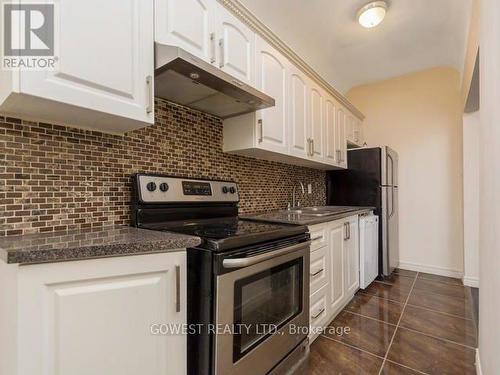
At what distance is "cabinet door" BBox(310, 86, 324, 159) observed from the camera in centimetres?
247

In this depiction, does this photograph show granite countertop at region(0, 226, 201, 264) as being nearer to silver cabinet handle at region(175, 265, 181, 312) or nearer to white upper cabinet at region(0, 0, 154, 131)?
silver cabinet handle at region(175, 265, 181, 312)

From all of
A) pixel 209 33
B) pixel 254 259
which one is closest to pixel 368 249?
pixel 254 259

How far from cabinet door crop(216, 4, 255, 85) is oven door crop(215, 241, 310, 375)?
110cm

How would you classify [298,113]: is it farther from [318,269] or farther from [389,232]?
[389,232]

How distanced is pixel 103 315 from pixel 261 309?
0.70 metres

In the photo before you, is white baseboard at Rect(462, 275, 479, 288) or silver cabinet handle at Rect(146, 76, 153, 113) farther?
white baseboard at Rect(462, 275, 479, 288)

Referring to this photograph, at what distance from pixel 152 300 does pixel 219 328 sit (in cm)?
29

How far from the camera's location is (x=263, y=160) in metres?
2.37

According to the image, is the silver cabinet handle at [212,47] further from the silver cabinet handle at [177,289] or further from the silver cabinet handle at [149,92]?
the silver cabinet handle at [177,289]

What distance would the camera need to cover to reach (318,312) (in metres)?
1.80

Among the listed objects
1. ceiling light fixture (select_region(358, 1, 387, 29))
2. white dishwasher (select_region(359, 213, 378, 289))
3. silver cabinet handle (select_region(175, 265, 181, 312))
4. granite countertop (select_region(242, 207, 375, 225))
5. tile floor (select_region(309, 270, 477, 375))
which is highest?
ceiling light fixture (select_region(358, 1, 387, 29))

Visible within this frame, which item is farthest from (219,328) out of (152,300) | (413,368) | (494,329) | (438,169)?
(438,169)

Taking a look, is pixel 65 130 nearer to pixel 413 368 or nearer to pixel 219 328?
pixel 219 328

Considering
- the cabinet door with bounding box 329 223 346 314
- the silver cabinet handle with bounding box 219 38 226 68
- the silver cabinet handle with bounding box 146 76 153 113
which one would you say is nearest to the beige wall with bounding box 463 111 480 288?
the cabinet door with bounding box 329 223 346 314
